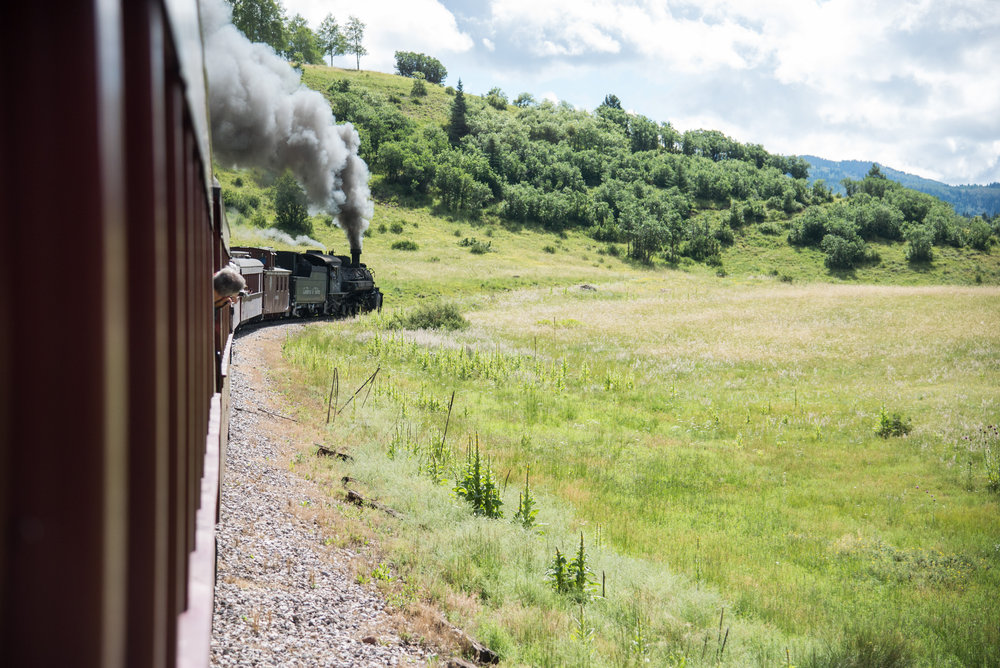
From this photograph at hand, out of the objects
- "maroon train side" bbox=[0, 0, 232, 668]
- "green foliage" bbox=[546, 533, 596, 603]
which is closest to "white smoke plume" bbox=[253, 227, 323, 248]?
"green foliage" bbox=[546, 533, 596, 603]

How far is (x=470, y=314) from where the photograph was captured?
108 ft

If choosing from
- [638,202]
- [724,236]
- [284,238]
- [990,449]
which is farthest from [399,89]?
[990,449]

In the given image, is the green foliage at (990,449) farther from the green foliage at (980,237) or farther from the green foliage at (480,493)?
the green foliage at (980,237)

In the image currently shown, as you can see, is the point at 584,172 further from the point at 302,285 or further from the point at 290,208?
the point at 302,285

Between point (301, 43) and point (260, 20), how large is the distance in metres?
23.7

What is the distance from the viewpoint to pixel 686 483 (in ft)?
36.7

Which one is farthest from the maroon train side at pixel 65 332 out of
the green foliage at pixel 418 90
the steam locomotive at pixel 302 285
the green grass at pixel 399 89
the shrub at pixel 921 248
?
the green foliage at pixel 418 90

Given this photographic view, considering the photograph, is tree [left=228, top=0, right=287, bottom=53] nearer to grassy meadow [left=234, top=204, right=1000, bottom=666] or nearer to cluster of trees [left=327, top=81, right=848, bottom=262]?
cluster of trees [left=327, top=81, right=848, bottom=262]

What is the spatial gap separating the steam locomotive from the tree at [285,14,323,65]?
9393cm

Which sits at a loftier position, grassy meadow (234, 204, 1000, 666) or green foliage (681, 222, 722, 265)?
green foliage (681, 222, 722, 265)

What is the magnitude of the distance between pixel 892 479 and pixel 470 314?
2317 cm

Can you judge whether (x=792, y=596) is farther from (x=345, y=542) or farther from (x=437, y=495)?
(x=345, y=542)

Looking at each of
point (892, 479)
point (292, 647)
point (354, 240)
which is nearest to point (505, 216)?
point (354, 240)

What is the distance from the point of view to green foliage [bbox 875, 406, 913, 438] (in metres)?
14.1
